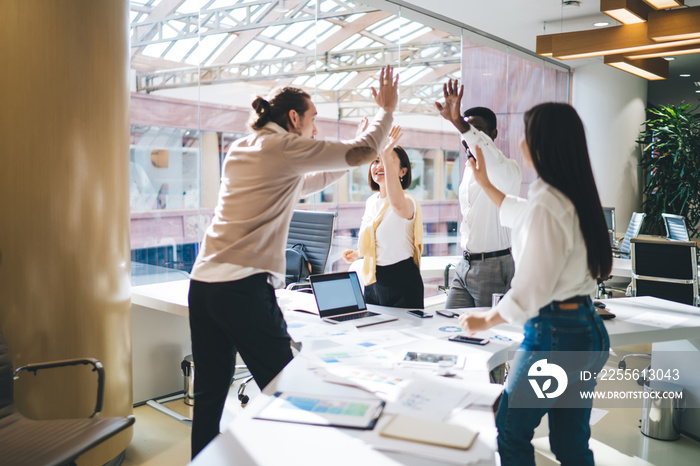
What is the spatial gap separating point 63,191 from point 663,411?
3.34 metres

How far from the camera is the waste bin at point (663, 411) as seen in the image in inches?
126

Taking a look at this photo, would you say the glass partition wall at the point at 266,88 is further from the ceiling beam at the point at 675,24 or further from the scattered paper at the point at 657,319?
the scattered paper at the point at 657,319

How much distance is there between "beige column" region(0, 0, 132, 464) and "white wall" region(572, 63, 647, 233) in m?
8.15

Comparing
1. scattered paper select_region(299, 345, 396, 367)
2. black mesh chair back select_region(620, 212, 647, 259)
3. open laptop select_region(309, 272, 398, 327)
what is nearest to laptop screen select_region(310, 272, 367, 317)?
open laptop select_region(309, 272, 398, 327)

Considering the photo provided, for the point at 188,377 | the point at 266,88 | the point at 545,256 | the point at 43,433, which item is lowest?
the point at 188,377

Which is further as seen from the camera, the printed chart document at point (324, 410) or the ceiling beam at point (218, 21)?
the ceiling beam at point (218, 21)

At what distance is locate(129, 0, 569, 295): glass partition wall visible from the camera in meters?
4.69

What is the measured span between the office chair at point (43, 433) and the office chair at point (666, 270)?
3.82 m

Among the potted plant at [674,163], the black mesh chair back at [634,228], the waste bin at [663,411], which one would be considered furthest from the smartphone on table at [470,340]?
the potted plant at [674,163]

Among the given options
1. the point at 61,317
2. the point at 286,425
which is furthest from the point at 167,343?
the point at 286,425

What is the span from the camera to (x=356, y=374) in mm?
1793

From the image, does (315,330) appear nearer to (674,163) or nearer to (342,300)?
(342,300)

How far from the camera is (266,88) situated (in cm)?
572

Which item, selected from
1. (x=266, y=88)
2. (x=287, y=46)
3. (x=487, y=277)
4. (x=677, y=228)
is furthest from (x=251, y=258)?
(x=677, y=228)
